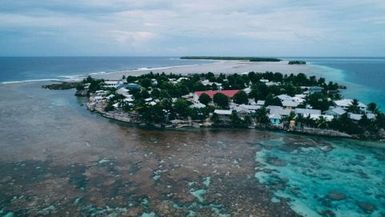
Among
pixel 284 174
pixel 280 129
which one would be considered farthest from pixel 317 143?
pixel 284 174

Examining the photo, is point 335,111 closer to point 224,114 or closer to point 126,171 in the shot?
point 224,114

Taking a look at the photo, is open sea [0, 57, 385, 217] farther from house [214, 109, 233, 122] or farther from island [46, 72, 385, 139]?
house [214, 109, 233, 122]

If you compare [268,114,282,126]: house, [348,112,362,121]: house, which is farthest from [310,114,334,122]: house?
[268,114,282,126]: house

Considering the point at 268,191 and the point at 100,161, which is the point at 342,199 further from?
the point at 100,161

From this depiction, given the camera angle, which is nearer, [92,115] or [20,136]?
[20,136]

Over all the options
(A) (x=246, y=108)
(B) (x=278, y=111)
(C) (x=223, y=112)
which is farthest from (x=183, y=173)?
(A) (x=246, y=108)
